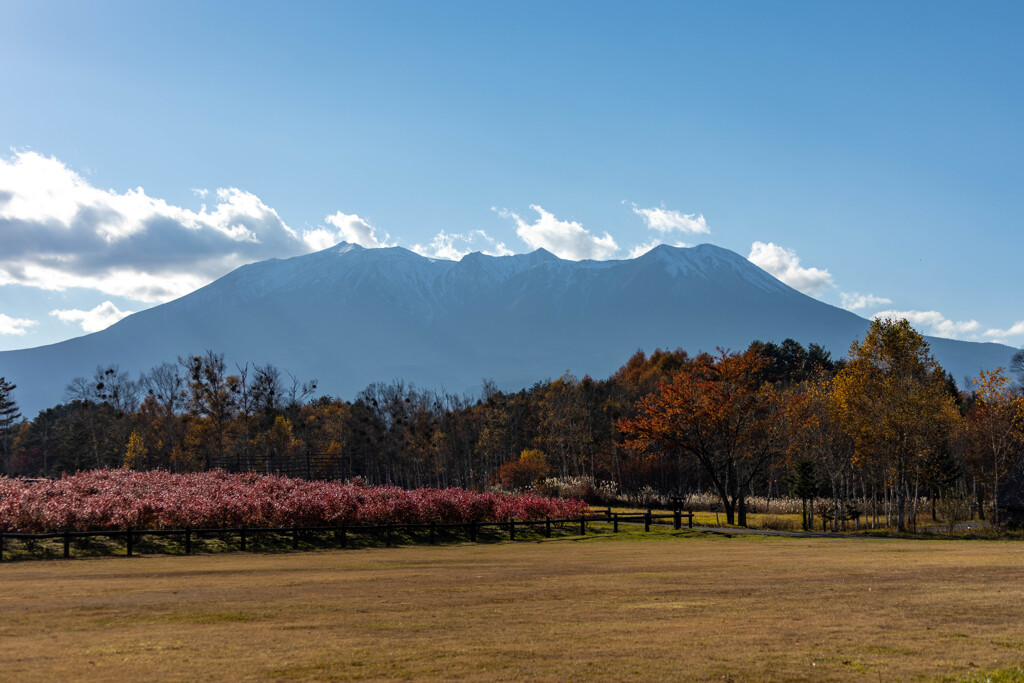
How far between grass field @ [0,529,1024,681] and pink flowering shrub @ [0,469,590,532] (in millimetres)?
7737

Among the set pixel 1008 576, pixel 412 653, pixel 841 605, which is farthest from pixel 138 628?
pixel 1008 576

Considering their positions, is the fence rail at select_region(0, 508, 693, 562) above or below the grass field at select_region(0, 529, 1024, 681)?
below

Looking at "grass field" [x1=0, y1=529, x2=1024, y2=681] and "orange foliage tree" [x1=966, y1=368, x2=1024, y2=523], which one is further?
"orange foliage tree" [x1=966, y1=368, x2=1024, y2=523]

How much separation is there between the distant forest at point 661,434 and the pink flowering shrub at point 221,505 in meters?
13.4

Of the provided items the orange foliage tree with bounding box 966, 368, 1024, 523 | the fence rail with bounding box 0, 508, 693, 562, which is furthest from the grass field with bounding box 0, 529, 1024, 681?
the orange foliage tree with bounding box 966, 368, 1024, 523

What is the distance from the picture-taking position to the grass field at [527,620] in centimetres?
1008

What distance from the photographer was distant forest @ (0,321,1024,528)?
143 ft

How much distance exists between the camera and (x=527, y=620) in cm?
1332

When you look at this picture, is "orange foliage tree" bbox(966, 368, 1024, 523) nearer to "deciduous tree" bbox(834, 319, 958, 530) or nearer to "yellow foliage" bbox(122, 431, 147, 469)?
"deciduous tree" bbox(834, 319, 958, 530)

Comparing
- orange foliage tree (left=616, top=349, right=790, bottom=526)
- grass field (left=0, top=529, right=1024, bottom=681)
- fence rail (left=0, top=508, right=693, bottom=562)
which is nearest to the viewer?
grass field (left=0, top=529, right=1024, bottom=681)

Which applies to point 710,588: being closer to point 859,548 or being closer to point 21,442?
point 859,548

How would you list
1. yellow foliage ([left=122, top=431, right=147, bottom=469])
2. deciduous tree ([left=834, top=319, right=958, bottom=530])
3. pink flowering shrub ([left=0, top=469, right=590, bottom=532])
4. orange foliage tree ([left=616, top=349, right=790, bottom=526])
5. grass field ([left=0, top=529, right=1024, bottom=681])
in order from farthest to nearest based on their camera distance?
yellow foliage ([left=122, top=431, right=147, bottom=469])
orange foliage tree ([left=616, top=349, right=790, bottom=526])
deciduous tree ([left=834, top=319, right=958, bottom=530])
pink flowering shrub ([left=0, top=469, right=590, bottom=532])
grass field ([left=0, top=529, right=1024, bottom=681])

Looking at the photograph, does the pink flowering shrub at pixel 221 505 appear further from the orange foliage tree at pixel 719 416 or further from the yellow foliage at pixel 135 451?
the yellow foliage at pixel 135 451

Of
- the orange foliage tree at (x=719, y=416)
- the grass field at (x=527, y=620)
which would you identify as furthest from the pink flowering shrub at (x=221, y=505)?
the orange foliage tree at (x=719, y=416)
